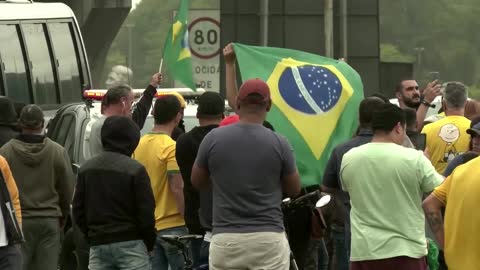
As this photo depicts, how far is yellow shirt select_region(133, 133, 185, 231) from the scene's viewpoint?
13.3m

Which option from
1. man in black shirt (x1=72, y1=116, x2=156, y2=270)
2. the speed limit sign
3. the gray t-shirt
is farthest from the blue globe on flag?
the speed limit sign

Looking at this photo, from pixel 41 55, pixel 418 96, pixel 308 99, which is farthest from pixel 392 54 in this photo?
pixel 308 99

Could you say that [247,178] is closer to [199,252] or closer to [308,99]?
[199,252]

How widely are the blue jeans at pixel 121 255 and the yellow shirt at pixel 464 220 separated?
2.49m

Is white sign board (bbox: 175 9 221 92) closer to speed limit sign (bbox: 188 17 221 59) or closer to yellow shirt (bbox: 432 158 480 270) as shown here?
speed limit sign (bbox: 188 17 221 59)

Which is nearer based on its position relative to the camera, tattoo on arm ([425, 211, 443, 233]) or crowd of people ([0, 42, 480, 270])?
tattoo on arm ([425, 211, 443, 233])

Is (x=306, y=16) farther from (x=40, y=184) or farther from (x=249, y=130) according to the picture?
(x=249, y=130)

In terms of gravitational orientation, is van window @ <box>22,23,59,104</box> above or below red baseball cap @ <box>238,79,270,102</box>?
below

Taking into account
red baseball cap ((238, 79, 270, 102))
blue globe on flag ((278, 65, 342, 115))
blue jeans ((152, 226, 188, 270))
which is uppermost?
red baseball cap ((238, 79, 270, 102))

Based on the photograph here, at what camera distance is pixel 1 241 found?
11.8 m

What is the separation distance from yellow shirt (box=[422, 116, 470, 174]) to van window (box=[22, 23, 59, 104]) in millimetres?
10657

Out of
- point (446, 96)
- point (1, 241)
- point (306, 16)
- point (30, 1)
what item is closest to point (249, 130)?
point (1, 241)

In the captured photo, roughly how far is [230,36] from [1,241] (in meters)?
15.9

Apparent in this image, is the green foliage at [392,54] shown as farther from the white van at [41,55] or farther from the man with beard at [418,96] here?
the man with beard at [418,96]
